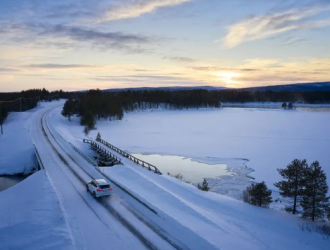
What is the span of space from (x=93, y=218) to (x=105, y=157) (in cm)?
2361

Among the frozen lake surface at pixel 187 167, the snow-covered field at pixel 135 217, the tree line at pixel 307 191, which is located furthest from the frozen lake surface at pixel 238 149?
the tree line at pixel 307 191

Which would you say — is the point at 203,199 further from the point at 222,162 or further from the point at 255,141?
Answer: the point at 255,141

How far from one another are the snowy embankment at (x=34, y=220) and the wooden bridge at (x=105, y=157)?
11.1 metres

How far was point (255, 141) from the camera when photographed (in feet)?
184

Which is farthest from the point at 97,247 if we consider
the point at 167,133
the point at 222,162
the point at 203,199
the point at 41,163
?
the point at 167,133

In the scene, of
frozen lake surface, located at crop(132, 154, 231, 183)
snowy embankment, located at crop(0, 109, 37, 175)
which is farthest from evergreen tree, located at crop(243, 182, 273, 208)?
snowy embankment, located at crop(0, 109, 37, 175)

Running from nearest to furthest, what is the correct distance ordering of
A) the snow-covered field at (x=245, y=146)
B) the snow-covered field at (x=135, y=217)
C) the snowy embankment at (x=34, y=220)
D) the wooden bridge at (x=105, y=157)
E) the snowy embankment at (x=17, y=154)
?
the snowy embankment at (x=34, y=220) < the snow-covered field at (x=135, y=217) < the wooden bridge at (x=105, y=157) < the snow-covered field at (x=245, y=146) < the snowy embankment at (x=17, y=154)

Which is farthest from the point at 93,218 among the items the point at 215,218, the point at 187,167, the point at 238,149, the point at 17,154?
the point at 238,149

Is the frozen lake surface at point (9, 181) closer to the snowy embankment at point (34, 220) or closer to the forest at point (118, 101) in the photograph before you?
the snowy embankment at point (34, 220)

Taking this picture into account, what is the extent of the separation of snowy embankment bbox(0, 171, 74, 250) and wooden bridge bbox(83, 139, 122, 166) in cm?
1113

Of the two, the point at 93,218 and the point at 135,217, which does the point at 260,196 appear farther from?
the point at 93,218

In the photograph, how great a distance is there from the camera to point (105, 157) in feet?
139

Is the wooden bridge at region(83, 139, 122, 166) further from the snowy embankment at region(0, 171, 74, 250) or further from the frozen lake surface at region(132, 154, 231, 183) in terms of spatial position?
the snowy embankment at region(0, 171, 74, 250)

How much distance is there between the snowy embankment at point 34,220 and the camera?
15.6m
